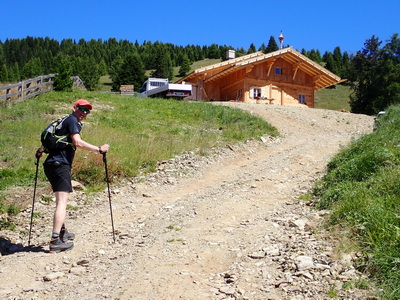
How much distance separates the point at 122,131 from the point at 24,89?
9.61 m

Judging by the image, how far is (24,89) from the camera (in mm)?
22062

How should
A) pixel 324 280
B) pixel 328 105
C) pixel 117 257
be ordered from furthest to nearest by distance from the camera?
pixel 328 105, pixel 117 257, pixel 324 280

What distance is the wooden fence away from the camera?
20.3 m

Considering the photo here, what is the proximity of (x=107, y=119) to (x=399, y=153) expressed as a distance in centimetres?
1271

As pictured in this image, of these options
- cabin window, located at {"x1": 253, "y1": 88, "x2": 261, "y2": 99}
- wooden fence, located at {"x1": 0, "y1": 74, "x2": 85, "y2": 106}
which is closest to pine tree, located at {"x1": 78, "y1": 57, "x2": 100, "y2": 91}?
cabin window, located at {"x1": 253, "y1": 88, "x2": 261, "y2": 99}

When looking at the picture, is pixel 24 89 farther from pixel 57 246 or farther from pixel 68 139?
pixel 57 246

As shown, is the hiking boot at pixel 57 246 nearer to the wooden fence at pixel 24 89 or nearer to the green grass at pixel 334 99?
the wooden fence at pixel 24 89

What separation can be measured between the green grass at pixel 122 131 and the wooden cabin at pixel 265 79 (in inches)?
372

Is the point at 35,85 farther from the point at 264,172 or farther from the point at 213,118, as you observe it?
the point at 264,172

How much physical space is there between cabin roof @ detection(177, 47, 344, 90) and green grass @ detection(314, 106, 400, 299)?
2247cm

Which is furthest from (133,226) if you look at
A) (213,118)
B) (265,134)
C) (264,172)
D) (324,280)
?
(213,118)

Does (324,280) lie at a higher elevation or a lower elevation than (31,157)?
lower

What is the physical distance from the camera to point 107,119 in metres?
17.5

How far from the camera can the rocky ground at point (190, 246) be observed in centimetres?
457
